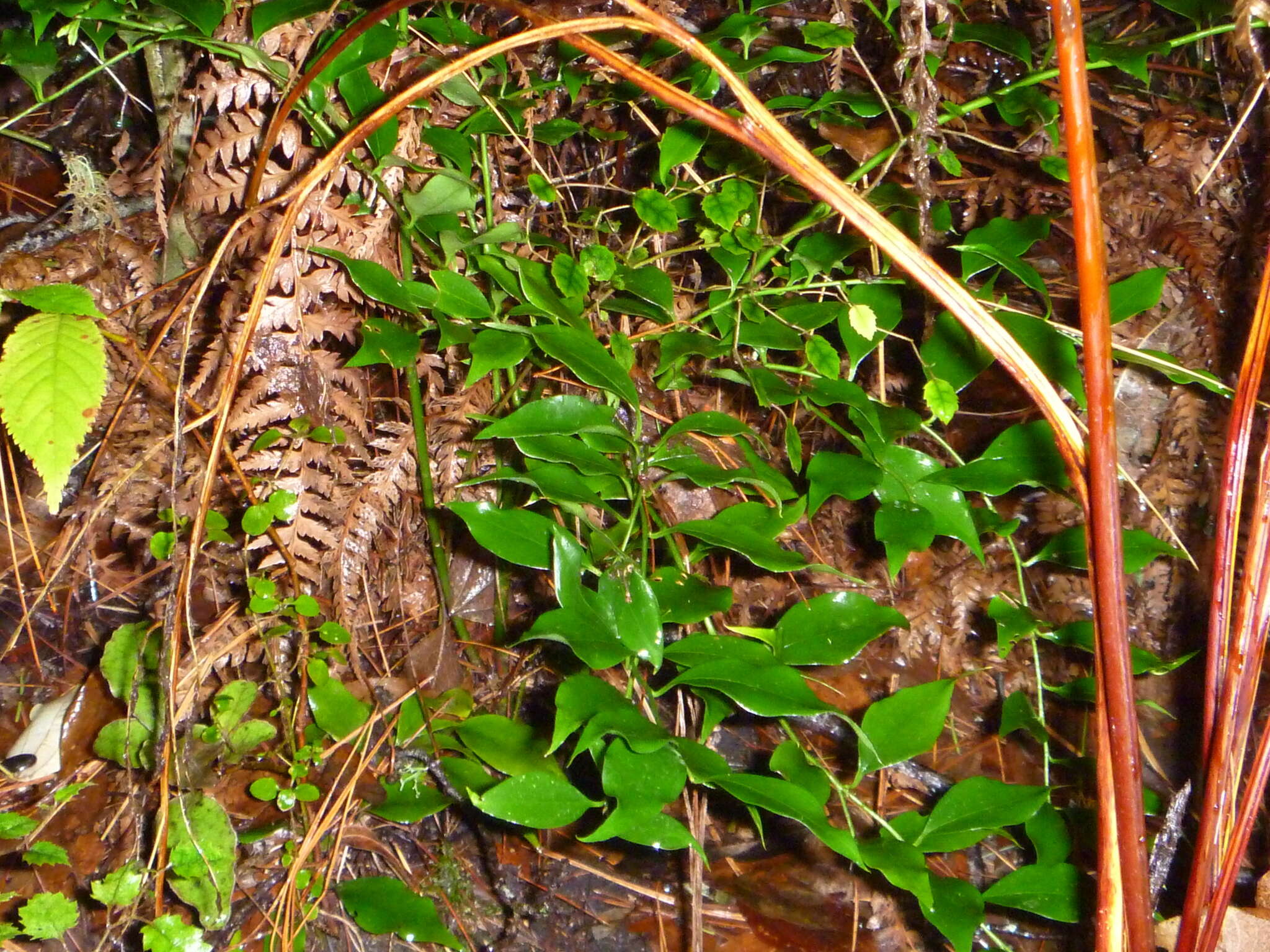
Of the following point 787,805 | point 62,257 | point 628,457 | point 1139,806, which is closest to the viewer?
point 1139,806

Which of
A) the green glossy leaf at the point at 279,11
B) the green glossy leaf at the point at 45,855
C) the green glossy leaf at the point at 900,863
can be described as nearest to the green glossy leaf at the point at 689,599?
the green glossy leaf at the point at 900,863

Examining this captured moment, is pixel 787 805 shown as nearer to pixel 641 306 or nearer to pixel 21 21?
pixel 641 306

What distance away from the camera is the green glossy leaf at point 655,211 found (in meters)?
1.39

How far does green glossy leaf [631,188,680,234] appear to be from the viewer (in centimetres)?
139

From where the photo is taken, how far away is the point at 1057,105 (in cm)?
147

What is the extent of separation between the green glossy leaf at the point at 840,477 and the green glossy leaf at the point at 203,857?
115 cm

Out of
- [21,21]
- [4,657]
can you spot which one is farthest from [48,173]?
[4,657]

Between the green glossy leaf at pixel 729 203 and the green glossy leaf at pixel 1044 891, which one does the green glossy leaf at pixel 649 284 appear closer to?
the green glossy leaf at pixel 729 203

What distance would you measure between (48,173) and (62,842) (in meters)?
1.50

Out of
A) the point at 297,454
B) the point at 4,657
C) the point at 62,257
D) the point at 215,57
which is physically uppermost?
the point at 215,57

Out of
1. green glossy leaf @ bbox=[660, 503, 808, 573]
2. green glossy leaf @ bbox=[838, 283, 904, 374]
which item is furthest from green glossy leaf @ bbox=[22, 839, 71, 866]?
green glossy leaf @ bbox=[838, 283, 904, 374]

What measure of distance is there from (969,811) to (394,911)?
984mm

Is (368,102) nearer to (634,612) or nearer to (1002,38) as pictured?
(634,612)

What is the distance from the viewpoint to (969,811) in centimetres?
120
